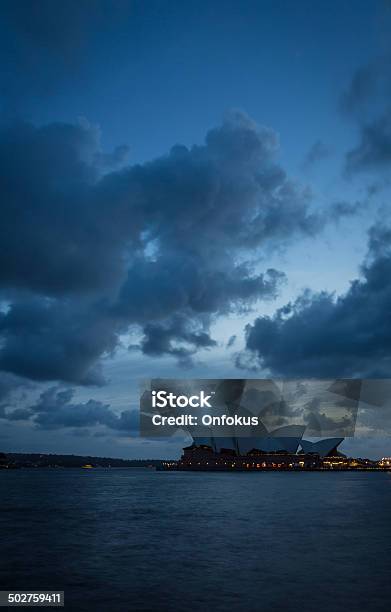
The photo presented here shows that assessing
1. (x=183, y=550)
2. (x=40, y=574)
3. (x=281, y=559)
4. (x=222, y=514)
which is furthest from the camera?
(x=222, y=514)

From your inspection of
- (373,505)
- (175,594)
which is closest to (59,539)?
(175,594)

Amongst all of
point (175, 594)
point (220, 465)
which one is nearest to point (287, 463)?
point (220, 465)

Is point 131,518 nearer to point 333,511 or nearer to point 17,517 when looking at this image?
point 17,517

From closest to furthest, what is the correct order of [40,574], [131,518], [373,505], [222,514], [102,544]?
[40,574] → [102,544] → [131,518] → [222,514] → [373,505]

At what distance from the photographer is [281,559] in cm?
2091

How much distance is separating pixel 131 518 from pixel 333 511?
14166 millimetres

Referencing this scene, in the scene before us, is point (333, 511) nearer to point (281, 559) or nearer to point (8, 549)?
point (281, 559)

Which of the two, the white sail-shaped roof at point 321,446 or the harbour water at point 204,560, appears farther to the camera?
the white sail-shaped roof at point 321,446

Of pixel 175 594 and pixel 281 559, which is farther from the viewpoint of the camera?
pixel 281 559

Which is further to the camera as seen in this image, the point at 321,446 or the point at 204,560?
the point at 321,446

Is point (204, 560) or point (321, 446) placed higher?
point (204, 560)

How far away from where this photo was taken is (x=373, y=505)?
46.0m

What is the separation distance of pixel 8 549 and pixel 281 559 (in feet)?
36.4

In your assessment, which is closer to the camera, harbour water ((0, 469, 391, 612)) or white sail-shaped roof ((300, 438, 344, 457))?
harbour water ((0, 469, 391, 612))
